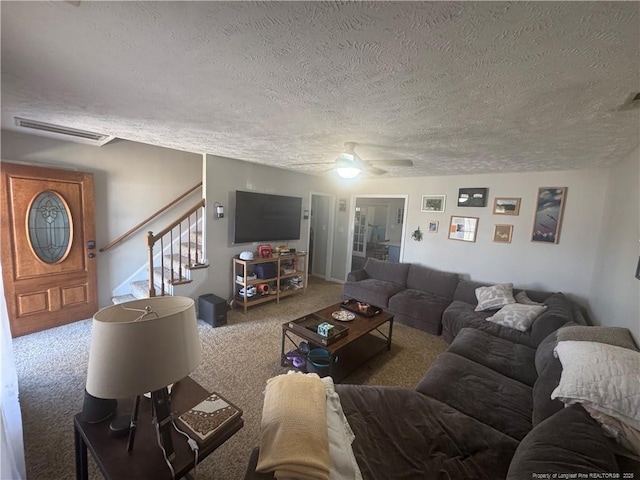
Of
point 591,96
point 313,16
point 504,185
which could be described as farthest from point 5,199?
point 504,185

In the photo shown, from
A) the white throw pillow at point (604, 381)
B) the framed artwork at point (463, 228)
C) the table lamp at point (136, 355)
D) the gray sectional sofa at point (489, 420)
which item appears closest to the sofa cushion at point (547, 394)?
the gray sectional sofa at point (489, 420)

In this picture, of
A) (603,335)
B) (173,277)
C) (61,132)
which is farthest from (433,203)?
(61,132)

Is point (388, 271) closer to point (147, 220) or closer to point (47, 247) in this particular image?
point (147, 220)

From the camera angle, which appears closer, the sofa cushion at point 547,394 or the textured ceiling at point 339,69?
the textured ceiling at point 339,69

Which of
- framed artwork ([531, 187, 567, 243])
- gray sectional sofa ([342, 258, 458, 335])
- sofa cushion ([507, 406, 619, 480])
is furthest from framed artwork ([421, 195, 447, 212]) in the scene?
sofa cushion ([507, 406, 619, 480])

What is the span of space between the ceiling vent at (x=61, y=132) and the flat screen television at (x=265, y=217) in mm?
1770

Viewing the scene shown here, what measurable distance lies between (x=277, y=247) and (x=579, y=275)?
4368 millimetres

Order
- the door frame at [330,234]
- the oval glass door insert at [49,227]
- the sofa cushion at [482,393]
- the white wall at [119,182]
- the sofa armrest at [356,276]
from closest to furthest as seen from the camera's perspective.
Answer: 1. the sofa cushion at [482,393]
2. the oval glass door insert at [49,227]
3. the white wall at [119,182]
4. the sofa armrest at [356,276]
5. the door frame at [330,234]

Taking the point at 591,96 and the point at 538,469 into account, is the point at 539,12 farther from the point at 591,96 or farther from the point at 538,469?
the point at 538,469

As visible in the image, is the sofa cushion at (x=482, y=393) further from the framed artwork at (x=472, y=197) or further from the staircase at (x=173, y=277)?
the staircase at (x=173, y=277)

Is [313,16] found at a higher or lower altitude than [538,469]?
higher

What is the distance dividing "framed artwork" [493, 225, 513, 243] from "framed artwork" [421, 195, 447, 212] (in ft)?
2.83

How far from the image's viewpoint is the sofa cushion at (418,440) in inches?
49.3

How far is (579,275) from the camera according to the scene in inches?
133
